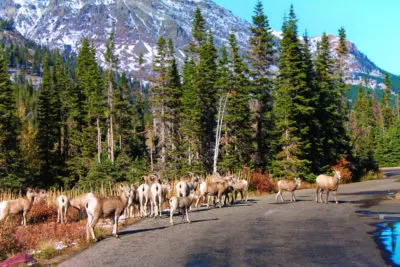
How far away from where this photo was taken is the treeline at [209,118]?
144ft

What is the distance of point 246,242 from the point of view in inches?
526

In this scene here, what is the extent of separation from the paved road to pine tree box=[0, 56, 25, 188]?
38.5 meters

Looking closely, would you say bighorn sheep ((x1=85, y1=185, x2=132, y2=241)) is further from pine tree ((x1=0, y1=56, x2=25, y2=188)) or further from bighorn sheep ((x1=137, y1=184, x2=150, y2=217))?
pine tree ((x1=0, y1=56, x2=25, y2=188))

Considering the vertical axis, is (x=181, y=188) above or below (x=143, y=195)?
above

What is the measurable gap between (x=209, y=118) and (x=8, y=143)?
24.1 meters

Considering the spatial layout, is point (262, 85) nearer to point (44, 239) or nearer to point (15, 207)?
point (15, 207)

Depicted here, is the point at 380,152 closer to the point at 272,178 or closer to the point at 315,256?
the point at 272,178

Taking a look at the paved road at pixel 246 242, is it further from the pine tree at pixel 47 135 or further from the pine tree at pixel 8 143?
the pine tree at pixel 47 135

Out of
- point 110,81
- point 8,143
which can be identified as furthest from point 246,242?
point 110,81

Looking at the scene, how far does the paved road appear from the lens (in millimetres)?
11109

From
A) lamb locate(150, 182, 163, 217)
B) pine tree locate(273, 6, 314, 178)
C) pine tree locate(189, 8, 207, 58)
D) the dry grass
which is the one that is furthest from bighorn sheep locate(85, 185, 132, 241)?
pine tree locate(189, 8, 207, 58)

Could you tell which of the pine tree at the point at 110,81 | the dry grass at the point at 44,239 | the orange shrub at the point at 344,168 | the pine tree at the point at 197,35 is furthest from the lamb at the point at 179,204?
the pine tree at the point at 110,81

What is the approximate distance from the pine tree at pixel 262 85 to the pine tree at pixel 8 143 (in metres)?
27.0

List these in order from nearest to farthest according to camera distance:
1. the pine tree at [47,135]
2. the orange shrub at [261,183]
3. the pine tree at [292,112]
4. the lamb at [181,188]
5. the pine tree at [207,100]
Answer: the lamb at [181,188], the orange shrub at [261,183], the pine tree at [292,112], the pine tree at [207,100], the pine tree at [47,135]
